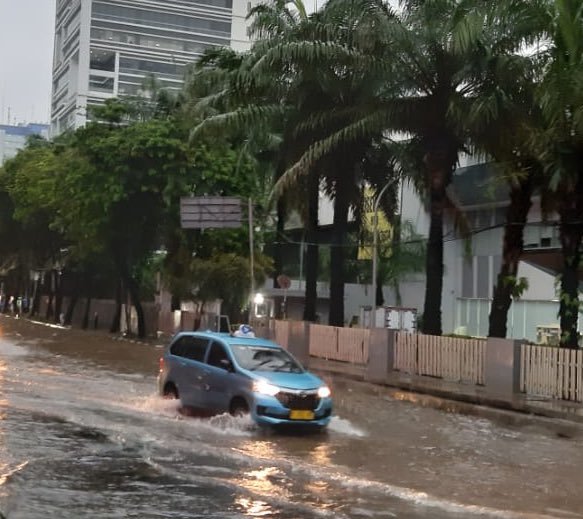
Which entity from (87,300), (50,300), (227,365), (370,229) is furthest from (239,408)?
(50,300)

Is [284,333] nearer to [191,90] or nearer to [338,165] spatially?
[338,165]

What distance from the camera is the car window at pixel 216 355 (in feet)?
47.1

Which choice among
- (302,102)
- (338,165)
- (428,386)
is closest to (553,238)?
(338,165)

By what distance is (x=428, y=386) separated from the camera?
71.8ft

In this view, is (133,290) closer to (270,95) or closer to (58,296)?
(270,95)

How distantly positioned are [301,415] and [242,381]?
1.09m

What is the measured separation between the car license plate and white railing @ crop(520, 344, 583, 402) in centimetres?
849

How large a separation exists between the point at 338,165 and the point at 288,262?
1051 inches

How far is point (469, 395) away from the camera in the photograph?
65.9 feet

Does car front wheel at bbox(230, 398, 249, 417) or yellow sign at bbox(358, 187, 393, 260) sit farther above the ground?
yellow sign at bbox(358, 187, 393, 260)

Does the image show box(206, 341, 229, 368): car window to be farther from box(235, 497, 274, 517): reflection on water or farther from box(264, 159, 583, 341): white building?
box(264, 159, 583, 341): white building

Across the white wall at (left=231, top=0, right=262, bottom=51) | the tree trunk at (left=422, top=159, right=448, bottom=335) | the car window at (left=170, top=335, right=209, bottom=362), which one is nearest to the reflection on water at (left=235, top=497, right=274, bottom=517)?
the car window at (left=170, top=335, right=209, bottom=362)

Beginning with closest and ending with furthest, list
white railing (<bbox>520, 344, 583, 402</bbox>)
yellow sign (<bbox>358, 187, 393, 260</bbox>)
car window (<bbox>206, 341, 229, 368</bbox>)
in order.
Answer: car window (<bbox>206, 341, 229, 368</bbox>) < white railing (<bbox>520, 344, 583, 402</bbox>) < yellow sign (<bbox>358, 187, 393, 260</bbox>)

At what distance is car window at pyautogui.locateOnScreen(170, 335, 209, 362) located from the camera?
15109 mm
